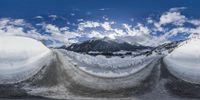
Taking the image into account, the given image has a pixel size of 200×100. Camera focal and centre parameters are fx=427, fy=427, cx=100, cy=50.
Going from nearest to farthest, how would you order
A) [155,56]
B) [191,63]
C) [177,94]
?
[191,63] < [177,94] < [155,56]

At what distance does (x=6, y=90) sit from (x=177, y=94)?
5811 millimetres

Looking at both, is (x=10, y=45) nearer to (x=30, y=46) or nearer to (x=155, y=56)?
(x=30, y=46)

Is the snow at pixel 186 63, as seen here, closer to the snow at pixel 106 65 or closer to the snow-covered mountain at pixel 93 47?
the snow at pixel 106 65

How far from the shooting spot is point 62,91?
14211mm

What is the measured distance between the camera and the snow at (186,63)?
41.5 feet

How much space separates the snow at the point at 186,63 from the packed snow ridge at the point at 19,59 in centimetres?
399

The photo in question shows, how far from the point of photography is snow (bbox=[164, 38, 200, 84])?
1266cm

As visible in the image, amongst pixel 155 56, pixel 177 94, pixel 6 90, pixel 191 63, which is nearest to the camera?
pixel 191 63

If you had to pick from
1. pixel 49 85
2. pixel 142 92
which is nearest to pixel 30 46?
pixel 49 85

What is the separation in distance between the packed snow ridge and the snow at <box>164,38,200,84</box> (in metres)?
3.99

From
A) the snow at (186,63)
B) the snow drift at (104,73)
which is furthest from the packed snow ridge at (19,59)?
the snow at (186,63)

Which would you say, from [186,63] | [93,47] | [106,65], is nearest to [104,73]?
[106,65]

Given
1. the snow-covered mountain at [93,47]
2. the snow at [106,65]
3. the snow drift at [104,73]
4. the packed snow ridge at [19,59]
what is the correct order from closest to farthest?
the packed snow ridge at [19,59]
the snow drift at [104,73]
the snow at [106,65]
the snow-covered mountain at [93,47]

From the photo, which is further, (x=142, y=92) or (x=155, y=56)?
(x=155, y=56)
